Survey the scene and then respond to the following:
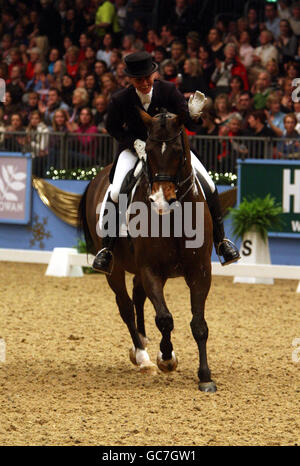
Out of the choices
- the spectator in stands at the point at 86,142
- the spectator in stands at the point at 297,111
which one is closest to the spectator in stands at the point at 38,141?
the spectator in stands at the point at 86,142

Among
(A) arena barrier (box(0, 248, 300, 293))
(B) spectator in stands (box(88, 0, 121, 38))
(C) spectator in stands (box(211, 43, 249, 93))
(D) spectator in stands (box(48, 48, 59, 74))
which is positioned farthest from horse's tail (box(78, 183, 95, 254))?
(B) spectator in stands (box(88, 0, 121, 38))

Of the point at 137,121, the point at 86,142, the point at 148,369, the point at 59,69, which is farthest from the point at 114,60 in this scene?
the point at 148,369

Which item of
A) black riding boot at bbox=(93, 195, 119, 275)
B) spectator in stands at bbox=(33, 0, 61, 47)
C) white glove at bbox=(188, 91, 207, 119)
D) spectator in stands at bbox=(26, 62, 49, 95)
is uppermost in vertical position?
spectator in stands at bbox=(33, 0, 61, 47)

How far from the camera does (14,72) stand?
1964 centimetres

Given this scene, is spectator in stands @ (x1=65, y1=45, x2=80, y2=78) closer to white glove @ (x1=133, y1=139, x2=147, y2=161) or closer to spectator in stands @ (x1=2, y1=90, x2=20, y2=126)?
spectator in stands @ (x1=2, y1=90, x2=20, y2=126)

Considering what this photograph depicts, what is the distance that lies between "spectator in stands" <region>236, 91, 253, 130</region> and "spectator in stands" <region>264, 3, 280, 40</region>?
241 cm

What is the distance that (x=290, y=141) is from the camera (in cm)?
1440

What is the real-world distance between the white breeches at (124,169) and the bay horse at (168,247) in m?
0.40

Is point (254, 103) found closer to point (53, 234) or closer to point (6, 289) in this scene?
point (53, 234)

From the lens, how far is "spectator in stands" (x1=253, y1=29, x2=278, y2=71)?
16.6m

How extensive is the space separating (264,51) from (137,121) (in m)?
9.06

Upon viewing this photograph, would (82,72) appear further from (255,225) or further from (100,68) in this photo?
(255,225)

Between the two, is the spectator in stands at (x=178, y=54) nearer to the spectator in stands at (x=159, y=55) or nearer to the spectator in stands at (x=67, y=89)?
the spectator in stands at (x=159, y=55)

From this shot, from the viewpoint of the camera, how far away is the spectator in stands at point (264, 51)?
54.4 feet
